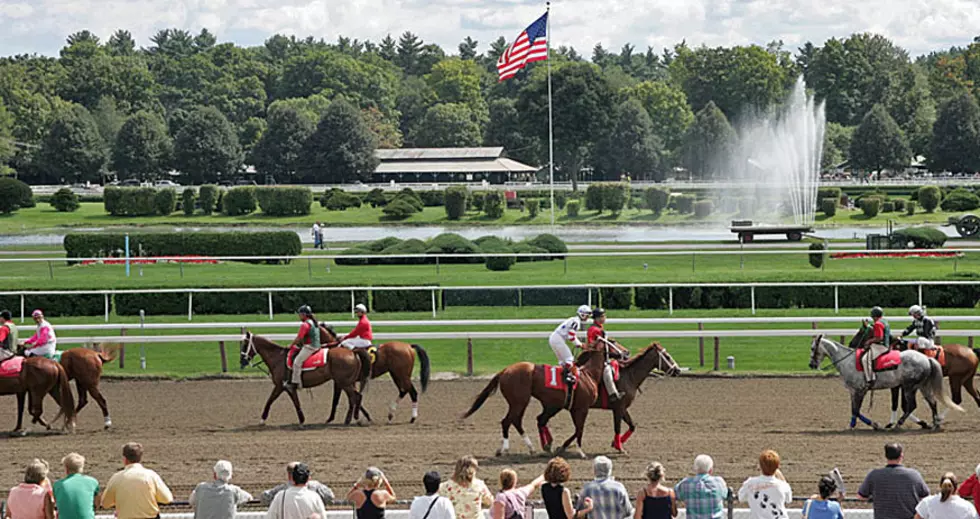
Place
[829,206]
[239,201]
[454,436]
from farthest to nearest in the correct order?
[239,201] → [829,206] → [454,436]

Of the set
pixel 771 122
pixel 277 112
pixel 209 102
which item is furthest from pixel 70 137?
pixel 771 122

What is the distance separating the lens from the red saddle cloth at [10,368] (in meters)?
12.5

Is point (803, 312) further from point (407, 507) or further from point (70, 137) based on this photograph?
point (70, 137)

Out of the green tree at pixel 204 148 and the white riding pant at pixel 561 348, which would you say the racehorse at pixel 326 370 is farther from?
the green tree at pixel 204 148

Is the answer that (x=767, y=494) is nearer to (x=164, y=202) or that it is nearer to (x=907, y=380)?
(x=907, y=380)

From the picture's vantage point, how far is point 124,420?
13.4 m

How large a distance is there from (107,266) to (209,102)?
2514 inches

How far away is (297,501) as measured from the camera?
251 inches

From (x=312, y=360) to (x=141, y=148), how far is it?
6167cm

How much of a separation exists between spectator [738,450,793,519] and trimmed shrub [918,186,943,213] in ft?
152

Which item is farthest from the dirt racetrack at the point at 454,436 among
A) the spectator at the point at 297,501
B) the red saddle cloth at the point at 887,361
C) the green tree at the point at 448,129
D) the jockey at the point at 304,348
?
the green tree at the point at 448,129

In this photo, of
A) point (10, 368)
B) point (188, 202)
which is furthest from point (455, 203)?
point (10, 368)

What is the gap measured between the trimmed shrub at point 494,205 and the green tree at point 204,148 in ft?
80.2

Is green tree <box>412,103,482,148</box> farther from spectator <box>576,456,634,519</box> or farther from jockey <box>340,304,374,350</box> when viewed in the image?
spectator <box>576,456,634,519</box>
